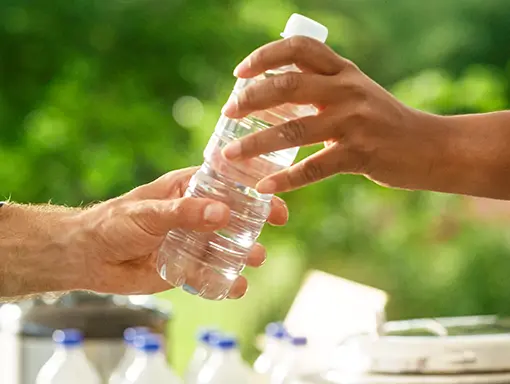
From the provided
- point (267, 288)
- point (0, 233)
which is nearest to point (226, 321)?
point (267, 288)

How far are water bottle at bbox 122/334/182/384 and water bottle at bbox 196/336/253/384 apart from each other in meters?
0.07

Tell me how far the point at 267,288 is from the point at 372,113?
86.1 inches

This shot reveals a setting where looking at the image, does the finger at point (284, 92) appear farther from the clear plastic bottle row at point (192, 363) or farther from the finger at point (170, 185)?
the clear plastic bottle row at point (192, 363)

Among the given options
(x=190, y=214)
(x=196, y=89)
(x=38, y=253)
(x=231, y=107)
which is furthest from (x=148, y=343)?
(x=196, y=89)

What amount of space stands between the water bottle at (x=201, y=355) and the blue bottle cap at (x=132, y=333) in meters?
0.12

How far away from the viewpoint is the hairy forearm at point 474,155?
1308 mm

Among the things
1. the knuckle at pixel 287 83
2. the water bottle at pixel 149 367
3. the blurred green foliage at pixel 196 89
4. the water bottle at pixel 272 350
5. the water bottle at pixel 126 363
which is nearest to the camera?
the knuckle at pixel 287 83

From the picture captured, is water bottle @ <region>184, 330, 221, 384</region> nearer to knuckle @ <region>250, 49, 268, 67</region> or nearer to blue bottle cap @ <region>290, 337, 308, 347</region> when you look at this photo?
blue bottle cap @ <region>290, 337, 308, 347</region>

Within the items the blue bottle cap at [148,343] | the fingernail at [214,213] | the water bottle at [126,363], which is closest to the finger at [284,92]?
the fingernail at [214,213]

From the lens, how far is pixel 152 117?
3.60 m

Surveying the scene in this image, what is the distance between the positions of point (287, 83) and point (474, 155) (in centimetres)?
31

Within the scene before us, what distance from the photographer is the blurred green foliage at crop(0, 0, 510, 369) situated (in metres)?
3.51

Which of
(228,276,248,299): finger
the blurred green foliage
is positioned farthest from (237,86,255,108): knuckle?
the blurred green foliage

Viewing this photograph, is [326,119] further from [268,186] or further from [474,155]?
[474,155]
